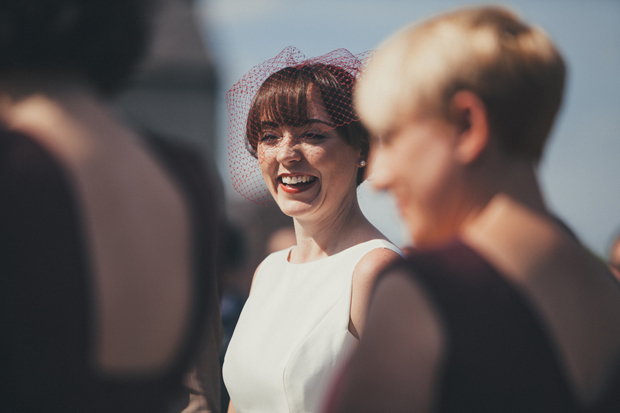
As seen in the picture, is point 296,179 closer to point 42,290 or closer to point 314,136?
point 314,136

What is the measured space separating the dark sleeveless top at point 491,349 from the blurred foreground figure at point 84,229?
19.5 inches

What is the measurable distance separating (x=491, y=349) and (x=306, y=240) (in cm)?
201

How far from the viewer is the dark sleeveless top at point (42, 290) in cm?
89

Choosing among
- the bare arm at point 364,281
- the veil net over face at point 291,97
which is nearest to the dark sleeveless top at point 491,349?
the bare arm at point 364,281

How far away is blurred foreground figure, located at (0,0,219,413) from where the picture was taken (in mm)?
894

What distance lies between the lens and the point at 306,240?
292cm

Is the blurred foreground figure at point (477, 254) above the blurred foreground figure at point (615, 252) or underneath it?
above

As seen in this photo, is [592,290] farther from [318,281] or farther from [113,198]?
[318,281]

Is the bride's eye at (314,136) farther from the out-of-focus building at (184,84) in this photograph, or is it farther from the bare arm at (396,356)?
the out-of-focus building at (184,84)

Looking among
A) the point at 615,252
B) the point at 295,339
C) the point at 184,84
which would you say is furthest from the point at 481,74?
the point at 184,84

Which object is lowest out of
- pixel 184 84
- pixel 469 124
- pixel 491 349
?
pixel 491 349

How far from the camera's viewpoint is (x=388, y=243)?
2559 mm

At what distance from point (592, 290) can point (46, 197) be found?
101 cm

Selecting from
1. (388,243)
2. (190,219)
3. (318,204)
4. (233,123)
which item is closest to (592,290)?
(190,219)
